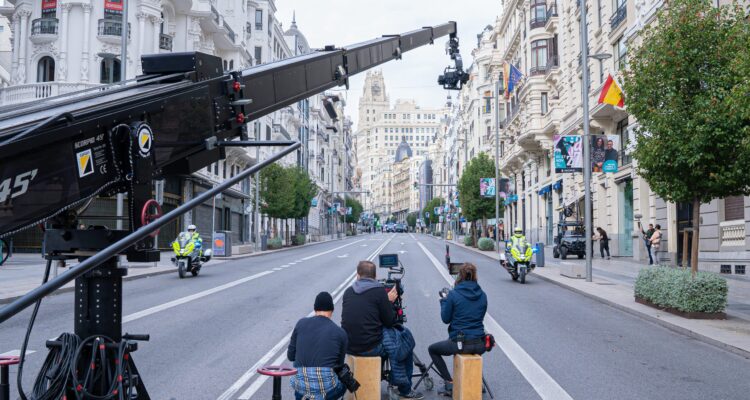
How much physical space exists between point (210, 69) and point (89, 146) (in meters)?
1.43

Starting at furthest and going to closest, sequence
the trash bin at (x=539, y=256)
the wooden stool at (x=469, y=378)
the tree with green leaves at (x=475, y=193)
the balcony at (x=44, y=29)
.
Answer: the tree with green leaves at (x=475, y=193) → the balcony at (x=44, y=29) → the trash bin at (x=539, y=256) → the wooden stool at (x=469, y=378)

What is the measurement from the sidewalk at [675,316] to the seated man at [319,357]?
6613 millimetres

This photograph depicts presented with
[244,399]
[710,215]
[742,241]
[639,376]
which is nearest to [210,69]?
[244,399]

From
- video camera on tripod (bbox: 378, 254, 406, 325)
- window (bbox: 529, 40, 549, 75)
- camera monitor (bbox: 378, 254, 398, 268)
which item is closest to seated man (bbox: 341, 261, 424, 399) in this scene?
video camera on tripod (bbox: 378, 254, 406, 325)

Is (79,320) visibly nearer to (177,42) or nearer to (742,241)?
(742,241)

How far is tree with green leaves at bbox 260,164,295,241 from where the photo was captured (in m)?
46.9

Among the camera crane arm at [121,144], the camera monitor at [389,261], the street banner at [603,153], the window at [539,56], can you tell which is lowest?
the camera monitor at [389,261]

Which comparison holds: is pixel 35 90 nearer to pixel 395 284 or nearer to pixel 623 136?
pixel 623 136

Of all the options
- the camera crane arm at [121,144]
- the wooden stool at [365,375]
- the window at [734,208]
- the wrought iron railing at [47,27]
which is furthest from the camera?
the wrought iron railing at [47,27]

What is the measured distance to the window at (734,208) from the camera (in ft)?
64.8

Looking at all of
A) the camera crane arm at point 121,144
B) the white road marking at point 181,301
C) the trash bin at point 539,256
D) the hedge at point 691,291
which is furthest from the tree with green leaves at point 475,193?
the camera crane arm at point 121,144

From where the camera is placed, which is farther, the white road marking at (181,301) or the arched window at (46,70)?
the arched window at (46,70)

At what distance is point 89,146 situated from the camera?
3156 millimetres

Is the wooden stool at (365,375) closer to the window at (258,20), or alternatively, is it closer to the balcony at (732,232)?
the balcony at (732,232)
